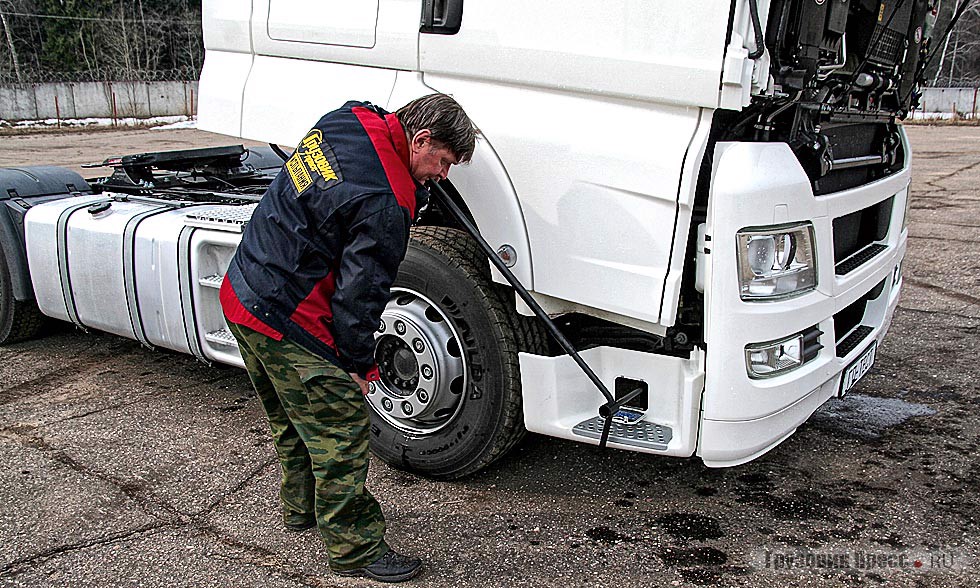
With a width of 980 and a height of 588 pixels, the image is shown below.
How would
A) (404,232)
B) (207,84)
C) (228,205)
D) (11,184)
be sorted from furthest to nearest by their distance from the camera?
(11,184), (228,205), (207,84), (404,232)

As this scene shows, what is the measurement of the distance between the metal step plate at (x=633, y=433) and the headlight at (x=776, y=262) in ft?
1.90

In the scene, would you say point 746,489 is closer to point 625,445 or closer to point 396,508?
point 625,445

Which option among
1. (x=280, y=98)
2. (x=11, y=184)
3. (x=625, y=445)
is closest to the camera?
(x=625, y=445)

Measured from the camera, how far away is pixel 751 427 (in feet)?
9.68

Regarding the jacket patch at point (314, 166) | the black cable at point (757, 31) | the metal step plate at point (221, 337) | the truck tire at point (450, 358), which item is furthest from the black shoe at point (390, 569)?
the black cable at point (757, 31)

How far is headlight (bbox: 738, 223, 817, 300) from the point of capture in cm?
277

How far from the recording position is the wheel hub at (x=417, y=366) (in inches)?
131

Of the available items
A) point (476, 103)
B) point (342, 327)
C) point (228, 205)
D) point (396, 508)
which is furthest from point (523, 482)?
point (228, 205)

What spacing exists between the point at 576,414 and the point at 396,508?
0.80 m

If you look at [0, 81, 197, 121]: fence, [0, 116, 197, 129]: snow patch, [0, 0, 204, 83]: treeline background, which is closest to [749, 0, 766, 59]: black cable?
[0, 116, 197, 129]: snow patch

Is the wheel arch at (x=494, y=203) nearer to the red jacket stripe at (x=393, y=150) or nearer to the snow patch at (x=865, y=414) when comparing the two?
the red jacket stripe at (x=393, y=150)

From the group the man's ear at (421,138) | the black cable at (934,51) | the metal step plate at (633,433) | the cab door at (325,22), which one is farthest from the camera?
the black cable at (934,51)

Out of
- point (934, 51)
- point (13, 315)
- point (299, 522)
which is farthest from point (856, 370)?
point (13, 315)

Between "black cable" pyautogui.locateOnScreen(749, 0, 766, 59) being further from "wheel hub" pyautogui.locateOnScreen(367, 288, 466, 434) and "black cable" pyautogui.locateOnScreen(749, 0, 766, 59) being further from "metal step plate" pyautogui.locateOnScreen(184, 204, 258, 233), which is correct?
"metal step plate" pyautogui.locateOnScreen(184, 204, 258, 233)
